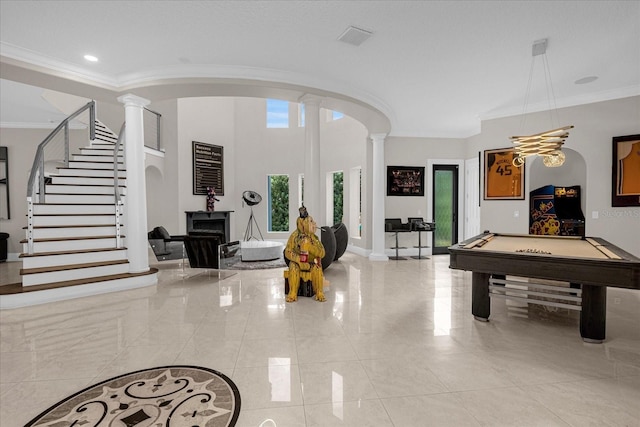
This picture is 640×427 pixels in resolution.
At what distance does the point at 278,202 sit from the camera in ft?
32.6

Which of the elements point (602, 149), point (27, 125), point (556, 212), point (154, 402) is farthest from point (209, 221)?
point (602, 149)

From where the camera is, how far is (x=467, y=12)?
118 inches

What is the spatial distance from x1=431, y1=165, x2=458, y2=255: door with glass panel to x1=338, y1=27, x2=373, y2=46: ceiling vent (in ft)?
16.2

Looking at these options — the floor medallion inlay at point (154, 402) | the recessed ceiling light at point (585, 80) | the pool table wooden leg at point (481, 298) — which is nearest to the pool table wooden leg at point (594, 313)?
the pool table wooden leg at point (481, 298)

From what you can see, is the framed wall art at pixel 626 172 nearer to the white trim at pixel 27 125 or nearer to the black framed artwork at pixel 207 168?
the black framed artwork at pixel 207 168

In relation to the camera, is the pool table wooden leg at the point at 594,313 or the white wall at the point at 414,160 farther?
the white wall at the point at 414,160

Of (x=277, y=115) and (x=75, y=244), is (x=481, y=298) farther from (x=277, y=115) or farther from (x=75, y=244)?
(x=277, y=115)

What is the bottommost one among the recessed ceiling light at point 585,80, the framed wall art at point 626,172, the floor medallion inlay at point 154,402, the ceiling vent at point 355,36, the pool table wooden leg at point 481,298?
the floor medallion inlay at point 154,402

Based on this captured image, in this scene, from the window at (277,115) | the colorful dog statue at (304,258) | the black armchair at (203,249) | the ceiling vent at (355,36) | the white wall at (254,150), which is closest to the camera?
the ceiling vent at (355,36)

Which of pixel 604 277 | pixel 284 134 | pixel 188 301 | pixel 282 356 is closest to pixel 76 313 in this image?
pixel 188 301

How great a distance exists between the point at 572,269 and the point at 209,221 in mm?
7893

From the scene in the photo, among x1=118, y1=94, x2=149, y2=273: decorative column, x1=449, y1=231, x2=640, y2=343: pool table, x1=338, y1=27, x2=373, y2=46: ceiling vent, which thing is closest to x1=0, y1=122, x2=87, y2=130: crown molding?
x1=118, y1=94, x2=149, y2=273: decorative column

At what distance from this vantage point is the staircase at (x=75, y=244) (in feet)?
14.0

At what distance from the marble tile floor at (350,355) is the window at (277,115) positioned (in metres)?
6.52
